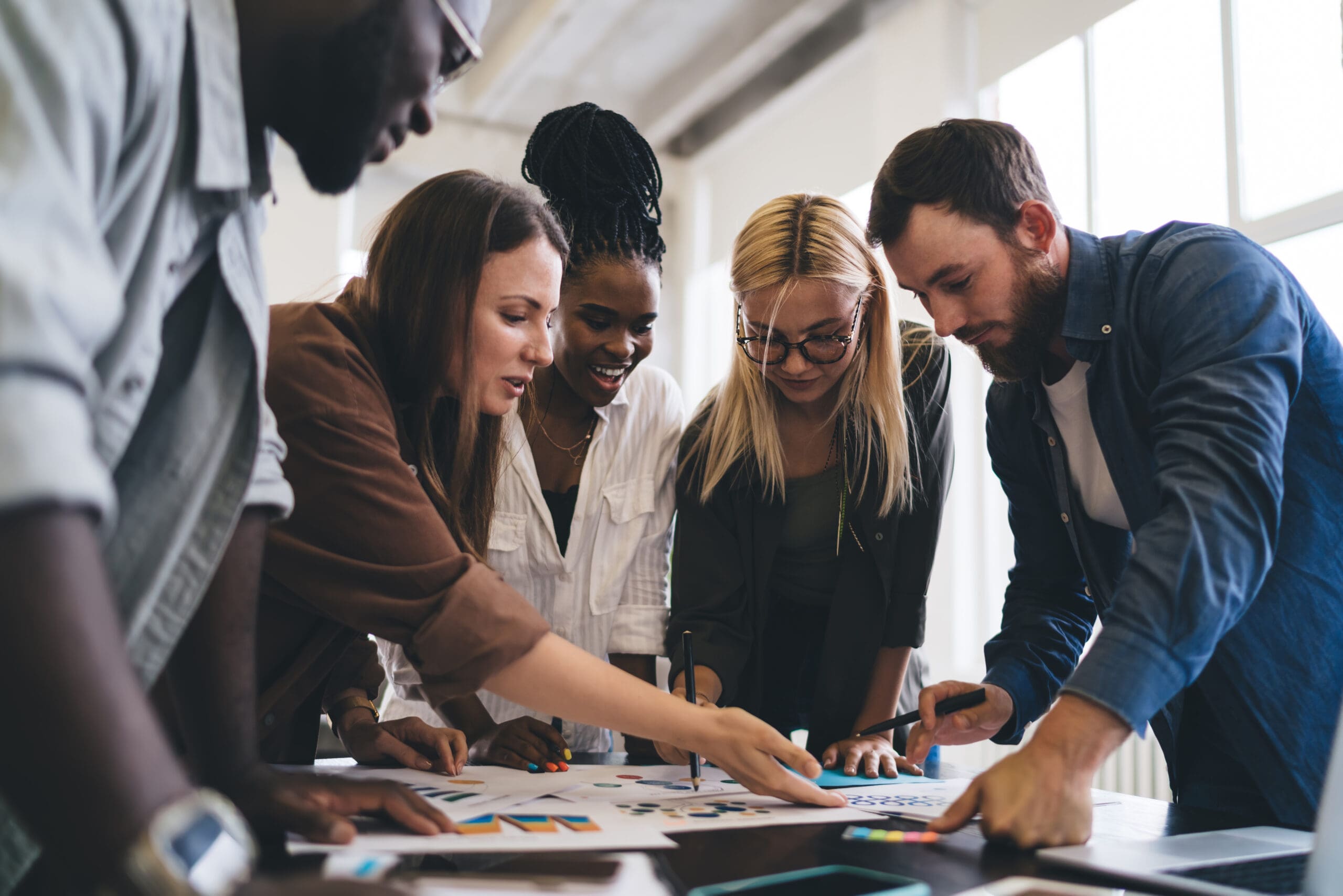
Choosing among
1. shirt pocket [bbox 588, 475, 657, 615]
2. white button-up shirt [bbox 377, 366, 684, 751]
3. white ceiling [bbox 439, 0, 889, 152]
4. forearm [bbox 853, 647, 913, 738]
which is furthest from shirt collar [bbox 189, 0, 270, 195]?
white ceiling [bbox 439, 0, 889, 152]

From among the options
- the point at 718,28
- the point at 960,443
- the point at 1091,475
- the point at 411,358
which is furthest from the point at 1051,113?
the point at 411,358

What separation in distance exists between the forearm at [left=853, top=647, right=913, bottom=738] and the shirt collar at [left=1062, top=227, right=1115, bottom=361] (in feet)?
1.90

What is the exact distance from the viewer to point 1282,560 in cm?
114

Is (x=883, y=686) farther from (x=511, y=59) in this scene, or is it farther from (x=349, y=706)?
(x=511, y=59)

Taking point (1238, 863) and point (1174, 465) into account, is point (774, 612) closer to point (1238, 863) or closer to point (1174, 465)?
point (1174, 465)

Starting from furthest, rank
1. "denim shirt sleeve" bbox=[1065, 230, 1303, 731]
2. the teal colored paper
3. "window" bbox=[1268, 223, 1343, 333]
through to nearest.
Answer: "window" bbox=[1268, 223, 1343, 333] < the teal colored paper < "denim shirt sleeve" bbox=[1065, 230, 1303, 731]

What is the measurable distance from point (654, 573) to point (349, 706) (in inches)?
22.3

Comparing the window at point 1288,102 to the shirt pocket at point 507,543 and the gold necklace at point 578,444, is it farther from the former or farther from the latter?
the shirt pocket at point 507,543

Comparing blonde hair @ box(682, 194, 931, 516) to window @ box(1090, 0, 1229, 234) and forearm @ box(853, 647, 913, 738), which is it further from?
window @ box(1090, 0, 1229, 234)

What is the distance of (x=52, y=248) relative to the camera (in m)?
0.44

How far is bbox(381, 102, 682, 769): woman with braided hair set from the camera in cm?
172

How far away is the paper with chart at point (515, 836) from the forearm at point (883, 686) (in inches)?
30.9

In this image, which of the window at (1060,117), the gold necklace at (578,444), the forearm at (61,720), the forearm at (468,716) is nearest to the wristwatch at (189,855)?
the forearm at (61,720)

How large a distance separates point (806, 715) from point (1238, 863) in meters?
0.92
